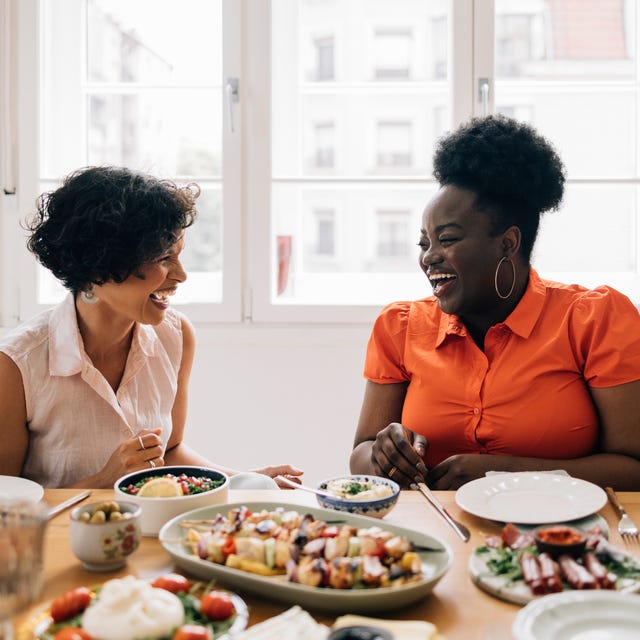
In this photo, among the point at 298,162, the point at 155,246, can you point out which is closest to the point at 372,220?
the point at 298,162

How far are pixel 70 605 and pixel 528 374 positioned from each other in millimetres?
1110

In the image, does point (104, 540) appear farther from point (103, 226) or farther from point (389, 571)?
point (103, 226)

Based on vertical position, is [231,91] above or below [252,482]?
above

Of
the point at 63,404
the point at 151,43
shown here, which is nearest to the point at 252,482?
the point at 63,404

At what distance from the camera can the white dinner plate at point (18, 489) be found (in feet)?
4.32

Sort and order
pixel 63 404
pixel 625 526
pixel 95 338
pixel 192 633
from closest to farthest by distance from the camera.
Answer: pixel 192 633, pixel 625 526, pixel 63 404, pixel 95 338

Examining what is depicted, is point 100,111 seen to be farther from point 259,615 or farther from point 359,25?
point 259,615

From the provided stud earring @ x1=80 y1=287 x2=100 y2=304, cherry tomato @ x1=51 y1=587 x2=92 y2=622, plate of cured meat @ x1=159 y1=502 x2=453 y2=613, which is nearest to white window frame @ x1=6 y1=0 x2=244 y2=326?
stud earring @ x1=80 y1=287 x2=100 y2=304

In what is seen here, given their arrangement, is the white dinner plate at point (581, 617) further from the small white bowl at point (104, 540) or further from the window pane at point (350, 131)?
the window pane at point (350, 131)

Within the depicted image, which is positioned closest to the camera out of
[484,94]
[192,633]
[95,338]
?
[192,633]

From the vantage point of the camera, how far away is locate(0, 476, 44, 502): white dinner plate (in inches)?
51.9

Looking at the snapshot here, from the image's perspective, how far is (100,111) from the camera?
270 cm

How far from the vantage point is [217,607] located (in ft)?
2.86

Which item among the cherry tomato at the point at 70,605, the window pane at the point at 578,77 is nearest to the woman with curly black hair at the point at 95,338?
the cherry tomato at the point at 70,605
